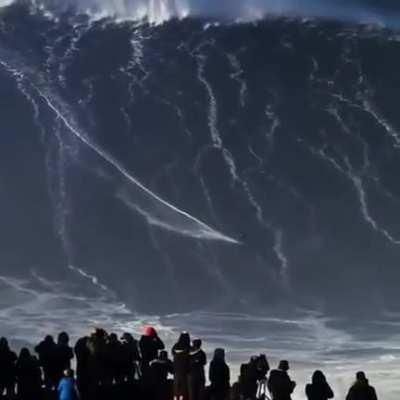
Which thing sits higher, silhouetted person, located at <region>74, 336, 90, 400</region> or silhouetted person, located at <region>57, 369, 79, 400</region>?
silhouetted person, located at <region>74, 336, 90, 400</region>

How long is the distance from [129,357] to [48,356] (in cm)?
186

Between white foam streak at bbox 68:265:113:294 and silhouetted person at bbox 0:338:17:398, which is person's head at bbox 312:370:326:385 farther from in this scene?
white foam streak at bbox 68:265:113:294

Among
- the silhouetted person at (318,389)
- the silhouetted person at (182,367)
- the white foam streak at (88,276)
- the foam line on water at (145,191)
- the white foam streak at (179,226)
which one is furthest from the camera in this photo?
the white foam streak at (88,276)

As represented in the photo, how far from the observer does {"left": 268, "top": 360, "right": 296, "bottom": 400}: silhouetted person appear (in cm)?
1925

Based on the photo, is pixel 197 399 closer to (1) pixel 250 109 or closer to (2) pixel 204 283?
(1) pixel 250 109

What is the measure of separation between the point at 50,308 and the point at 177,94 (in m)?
18.0

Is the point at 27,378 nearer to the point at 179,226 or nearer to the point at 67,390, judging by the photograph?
the point at 67,390

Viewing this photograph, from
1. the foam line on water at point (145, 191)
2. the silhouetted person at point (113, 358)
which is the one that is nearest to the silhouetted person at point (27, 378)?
the silhouetted person at point (113, 358)

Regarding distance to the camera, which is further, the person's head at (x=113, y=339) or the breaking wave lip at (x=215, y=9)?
the breaking wave lip at (x=215, y=9)

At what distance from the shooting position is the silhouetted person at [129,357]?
65.4 ft

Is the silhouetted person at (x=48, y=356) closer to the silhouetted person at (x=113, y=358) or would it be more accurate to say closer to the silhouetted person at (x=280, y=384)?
the silhouetted person at (x=113, y=358)

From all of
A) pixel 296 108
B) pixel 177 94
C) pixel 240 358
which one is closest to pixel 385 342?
pixel 240 358

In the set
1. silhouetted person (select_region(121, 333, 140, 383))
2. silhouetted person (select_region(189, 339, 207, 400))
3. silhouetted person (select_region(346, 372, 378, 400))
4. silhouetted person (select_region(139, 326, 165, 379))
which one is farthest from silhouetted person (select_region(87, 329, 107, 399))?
silhouetted person (select_region(346, 372, 378, 400))

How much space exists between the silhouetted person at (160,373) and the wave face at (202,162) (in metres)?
24.4
